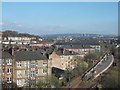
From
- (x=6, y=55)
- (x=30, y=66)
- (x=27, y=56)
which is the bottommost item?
(x=30, y=66)

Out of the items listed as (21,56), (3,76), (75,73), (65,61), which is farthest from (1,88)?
(65,61)

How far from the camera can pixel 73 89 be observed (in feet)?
24.7

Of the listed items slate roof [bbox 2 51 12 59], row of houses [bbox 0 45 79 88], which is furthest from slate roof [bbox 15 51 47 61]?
slate roof [bbox 2 51 12 59]

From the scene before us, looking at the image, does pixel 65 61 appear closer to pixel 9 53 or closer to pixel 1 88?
pixel 9 53

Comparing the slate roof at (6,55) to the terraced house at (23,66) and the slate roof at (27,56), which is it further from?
the slate roof at (27,56)

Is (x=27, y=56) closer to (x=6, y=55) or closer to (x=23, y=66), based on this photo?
(x=23, y=66)

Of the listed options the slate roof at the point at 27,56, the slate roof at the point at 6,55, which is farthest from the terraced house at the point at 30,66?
the slate roof at the point at 6,55

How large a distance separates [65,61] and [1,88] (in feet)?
51.3

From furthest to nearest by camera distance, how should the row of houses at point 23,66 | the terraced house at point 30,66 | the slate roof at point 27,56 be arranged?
the slate roof at point 27,56 → the terraced house at point 30,66 → the row of houses at point 23,66

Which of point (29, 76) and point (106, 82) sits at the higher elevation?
point (106, 82)

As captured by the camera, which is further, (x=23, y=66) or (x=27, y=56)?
(x=27, y=56)

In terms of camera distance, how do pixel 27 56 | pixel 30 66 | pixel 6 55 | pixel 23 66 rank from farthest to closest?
pixel 27 56 → pixel 30 66 → pixel 23 66 → pixel 6 55

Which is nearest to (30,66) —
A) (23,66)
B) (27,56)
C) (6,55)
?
(23,66)

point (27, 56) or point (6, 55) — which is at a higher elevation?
point (6, 55)
